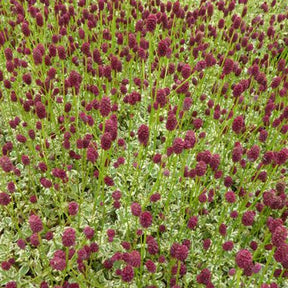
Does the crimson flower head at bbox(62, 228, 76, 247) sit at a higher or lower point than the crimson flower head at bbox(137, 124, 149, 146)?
lower

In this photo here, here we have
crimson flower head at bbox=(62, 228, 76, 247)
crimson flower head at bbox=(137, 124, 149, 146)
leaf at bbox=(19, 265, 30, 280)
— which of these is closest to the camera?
crimson flower head at bbox=(62, 228, 76, 247)

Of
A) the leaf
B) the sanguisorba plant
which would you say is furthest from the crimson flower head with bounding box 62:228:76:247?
the leaf

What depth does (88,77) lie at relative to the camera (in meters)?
2.70

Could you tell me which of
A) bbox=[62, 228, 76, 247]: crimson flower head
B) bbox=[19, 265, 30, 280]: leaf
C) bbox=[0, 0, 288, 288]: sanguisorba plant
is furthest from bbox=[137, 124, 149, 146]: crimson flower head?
bbox=[19, 265, 30, 280]: leaf

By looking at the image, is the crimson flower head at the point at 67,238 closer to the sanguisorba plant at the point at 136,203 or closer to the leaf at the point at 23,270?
the sanguisorba plant at the point at 136,203

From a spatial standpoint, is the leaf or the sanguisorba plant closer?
the sanguisorba plant

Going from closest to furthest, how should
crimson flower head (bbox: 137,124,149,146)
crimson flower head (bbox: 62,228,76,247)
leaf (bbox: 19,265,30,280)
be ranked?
1. crimson flower head (bbox: 62,228,76,247)
2. crimson flower head (bbox: 137,124,149,146)
3. leaf (bbox: 19,265,30,280)

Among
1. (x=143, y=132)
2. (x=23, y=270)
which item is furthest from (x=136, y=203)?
(x=23, y=270)

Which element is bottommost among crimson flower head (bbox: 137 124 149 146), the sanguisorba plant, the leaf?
the leaf

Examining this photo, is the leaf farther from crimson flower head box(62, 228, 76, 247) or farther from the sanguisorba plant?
crimson flower head box(62, 228, 76, 247)

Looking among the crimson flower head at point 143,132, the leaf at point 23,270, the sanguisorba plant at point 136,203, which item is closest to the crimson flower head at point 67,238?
the sanguisorba plant at point 136,203

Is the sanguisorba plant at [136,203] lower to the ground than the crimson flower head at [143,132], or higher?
lower

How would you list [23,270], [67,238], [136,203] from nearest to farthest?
[67,238] → [136,203] → [23,270]

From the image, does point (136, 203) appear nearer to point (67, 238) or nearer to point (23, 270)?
point (67, 238)
